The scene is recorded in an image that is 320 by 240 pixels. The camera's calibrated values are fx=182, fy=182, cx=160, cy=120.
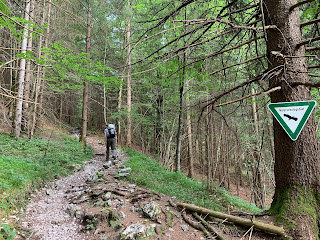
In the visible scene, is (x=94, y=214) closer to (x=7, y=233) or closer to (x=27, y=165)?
(x=7, y=233)

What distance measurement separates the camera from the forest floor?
335 centimetres

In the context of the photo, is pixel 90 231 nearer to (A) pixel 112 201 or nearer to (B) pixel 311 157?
(A) pixel 112 201

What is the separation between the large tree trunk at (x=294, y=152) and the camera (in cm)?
255

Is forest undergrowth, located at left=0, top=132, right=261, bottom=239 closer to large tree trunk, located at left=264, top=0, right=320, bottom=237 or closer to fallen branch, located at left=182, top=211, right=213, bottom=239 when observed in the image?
fallen branch, located at left=182, top=211, right=213, bottom=239

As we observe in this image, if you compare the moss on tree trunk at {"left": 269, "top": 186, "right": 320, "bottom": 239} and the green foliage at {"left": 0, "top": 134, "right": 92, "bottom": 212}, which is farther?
the green foliage at {"left": 0, "top": 134, "right": 92, "bottom": 212}

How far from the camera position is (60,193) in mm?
5602

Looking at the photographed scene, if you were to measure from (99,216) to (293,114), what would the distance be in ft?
13.3

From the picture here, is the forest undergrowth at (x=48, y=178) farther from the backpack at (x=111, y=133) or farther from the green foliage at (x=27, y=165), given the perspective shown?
the backpack at (x=111, y=133)

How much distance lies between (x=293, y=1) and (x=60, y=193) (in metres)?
7.17

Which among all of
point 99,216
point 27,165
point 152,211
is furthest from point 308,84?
point 27,165

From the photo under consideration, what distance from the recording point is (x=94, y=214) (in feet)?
13.0

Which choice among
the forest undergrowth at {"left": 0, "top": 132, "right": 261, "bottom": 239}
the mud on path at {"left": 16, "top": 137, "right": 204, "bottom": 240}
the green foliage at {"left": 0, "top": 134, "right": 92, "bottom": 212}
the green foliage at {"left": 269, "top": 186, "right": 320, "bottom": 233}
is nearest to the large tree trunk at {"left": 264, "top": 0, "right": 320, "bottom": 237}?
the green foliage at {"left": 269, "top": 186, "right": 320, "bottom": 233}

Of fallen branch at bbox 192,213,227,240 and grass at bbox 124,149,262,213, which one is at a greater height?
fallen branch at bbox 192,213,227,240

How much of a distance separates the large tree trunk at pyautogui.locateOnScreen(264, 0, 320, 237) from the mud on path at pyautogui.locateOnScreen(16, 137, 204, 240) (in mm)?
1548
